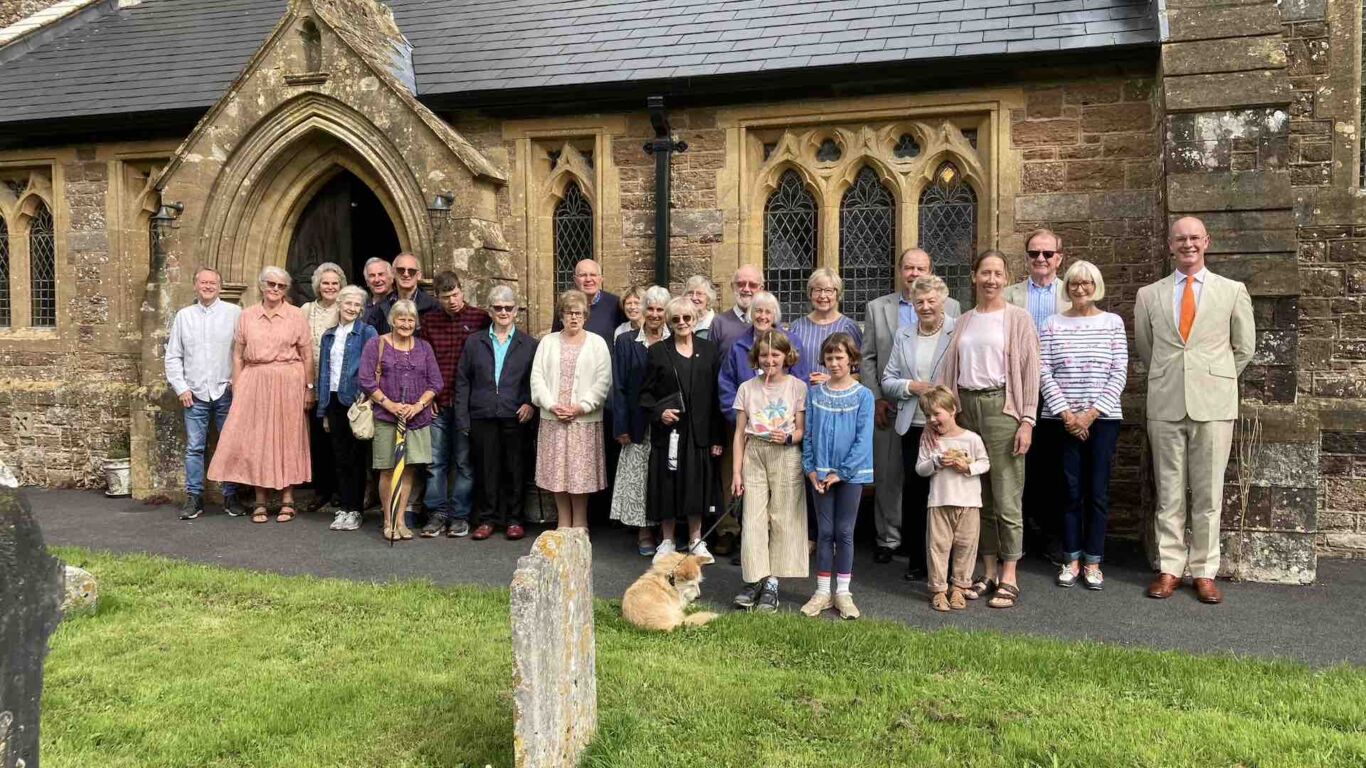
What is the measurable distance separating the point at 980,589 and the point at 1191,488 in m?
1.55

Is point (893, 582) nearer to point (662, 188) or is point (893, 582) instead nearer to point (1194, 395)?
point (1194, 395)

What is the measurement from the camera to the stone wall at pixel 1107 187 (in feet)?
23.6

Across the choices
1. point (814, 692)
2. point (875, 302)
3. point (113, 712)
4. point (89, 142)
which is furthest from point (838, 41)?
point (89, 142)

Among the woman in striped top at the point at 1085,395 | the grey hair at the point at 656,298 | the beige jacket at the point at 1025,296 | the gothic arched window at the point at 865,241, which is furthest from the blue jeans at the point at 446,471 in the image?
the woman in striped top at the point at 1085,395

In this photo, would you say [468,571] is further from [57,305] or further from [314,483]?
[57,305]

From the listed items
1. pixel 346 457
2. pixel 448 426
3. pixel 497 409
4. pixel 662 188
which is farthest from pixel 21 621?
pixel 662 188

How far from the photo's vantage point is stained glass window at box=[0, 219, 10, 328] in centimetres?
1114

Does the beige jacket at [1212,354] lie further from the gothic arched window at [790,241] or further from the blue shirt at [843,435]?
the gothic arched window at [790,241]

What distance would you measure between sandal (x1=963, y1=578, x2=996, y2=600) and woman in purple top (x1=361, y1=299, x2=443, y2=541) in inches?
168

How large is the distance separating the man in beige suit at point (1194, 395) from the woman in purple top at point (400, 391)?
5.34 m

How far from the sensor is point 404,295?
773 centimetres

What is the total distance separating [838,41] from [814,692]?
6140mm

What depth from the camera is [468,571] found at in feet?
20.4

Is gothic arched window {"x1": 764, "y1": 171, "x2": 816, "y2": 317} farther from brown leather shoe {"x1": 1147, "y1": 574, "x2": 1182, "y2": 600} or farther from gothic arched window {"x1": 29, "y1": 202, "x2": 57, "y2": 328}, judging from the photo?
gothic arched window {"x1": 29, "y1": 202, "x2": 57, "y2": 328}
